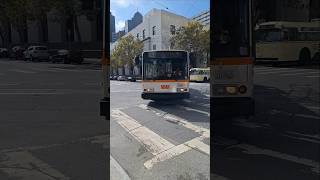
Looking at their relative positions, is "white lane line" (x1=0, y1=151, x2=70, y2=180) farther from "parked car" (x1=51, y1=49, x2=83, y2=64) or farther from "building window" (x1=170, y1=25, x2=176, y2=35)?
"building window" (x1=170, y1=25, x2=176, y2=35)

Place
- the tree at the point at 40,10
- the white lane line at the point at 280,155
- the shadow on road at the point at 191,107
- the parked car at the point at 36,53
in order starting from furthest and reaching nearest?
the white lane line at the point at 280,155 < the parked car at the point at 36,53 < the tree at the point at 40,10 < the shadow on road at the point at 191,107

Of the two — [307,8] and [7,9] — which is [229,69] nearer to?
[307,8]

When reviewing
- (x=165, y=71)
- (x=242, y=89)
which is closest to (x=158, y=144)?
(x=165, y=71)

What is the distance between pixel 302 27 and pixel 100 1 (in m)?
0.88

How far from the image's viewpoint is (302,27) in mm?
2293

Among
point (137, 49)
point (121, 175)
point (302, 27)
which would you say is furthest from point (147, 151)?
point (302, 27)

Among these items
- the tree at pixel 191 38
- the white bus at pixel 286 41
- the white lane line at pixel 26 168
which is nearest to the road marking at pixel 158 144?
the tree at pixel 191 38

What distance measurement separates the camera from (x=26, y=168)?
359 centimetres

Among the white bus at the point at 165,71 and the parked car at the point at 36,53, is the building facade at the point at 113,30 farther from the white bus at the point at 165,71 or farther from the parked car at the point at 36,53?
the parked car at the point at 36,53

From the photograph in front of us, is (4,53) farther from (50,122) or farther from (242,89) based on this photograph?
(242,89)

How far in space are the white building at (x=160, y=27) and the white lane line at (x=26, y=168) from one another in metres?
1.41

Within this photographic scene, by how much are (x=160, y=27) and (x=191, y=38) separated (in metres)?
0.14

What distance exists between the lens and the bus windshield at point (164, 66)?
6.97ft

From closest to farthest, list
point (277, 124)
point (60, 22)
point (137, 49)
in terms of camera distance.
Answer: point (137, 49), point (60, 22), point (277, 124)
